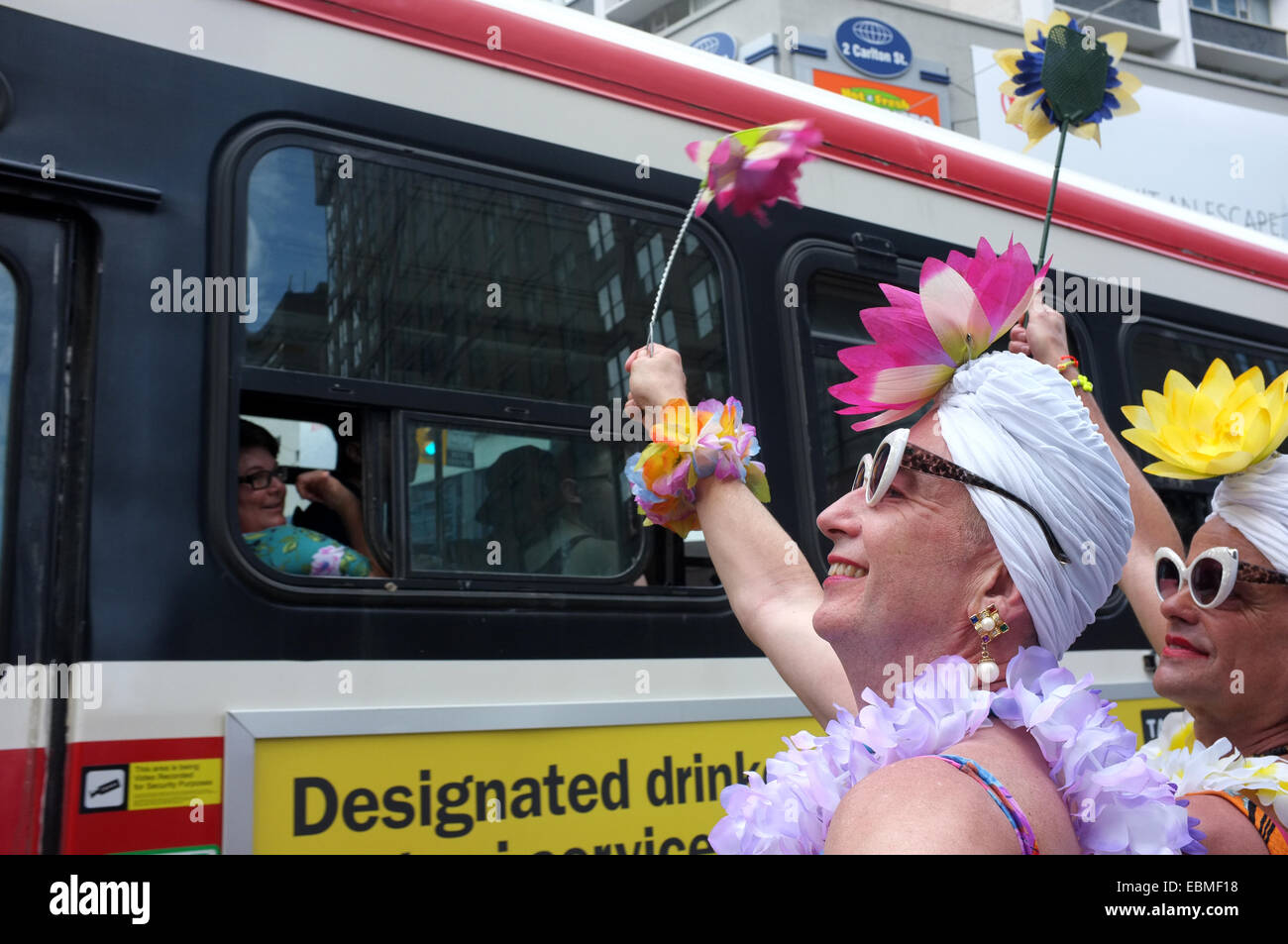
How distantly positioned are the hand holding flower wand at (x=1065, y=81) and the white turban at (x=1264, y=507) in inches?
29.0

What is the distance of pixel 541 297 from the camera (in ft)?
9.38

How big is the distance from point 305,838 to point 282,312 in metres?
1.06

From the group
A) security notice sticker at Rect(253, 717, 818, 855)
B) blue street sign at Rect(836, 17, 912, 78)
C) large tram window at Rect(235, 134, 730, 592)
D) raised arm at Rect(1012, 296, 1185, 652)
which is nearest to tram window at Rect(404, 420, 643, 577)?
large tram window at Rect(235, 134, 730, 592)

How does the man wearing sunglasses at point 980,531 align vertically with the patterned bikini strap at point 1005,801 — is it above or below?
above

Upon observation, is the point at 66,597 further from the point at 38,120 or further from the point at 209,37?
the point at 209,37

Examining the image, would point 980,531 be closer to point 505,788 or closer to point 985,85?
point 505,788

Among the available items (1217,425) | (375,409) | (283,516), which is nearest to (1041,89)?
(1217,425)

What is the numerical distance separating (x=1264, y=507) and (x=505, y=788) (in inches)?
60.7

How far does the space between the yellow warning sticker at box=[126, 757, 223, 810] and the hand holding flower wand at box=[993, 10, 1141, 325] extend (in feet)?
6.56

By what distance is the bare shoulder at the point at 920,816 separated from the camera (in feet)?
3.33

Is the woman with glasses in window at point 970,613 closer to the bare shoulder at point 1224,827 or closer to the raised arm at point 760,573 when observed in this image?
the bare shoulder at point 1224,827

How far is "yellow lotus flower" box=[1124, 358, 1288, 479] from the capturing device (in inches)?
78.3

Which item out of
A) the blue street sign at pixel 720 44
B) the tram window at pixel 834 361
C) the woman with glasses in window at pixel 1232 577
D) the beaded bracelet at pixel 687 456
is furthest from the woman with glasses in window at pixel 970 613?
the blue street sign at pixel 720 44
